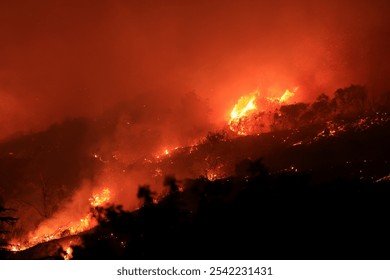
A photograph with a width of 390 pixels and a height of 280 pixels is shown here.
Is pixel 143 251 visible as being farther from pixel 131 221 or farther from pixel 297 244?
pixel 297 244

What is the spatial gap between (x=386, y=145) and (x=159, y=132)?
63.2m

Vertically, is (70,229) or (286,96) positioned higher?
(286,96)

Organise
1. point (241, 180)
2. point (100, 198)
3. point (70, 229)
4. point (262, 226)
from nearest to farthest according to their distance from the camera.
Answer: point (262, 226) → point (241, 180) → point (70, 229) → point (100, 198)

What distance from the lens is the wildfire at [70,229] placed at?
6259 cm

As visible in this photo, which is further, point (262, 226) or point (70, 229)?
point (70, 229)

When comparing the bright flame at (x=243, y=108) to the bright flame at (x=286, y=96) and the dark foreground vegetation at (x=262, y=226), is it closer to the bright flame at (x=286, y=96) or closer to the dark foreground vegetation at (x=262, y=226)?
the bright flame at (x=286, y=96)

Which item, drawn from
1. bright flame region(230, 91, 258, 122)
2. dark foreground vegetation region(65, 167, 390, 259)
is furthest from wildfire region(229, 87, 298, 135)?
dark foreground vegetation region(65, 167, 390, 259)

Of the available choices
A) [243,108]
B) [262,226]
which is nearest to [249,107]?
[243,108]

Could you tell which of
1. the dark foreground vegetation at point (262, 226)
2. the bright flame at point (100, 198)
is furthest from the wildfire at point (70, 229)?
the dark foreground vegetation at point (262, 226)

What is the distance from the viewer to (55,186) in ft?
356

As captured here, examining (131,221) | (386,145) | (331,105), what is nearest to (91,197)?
(331,105)

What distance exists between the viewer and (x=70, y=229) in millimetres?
64188

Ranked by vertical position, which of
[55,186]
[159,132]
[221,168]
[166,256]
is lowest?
[166,256]

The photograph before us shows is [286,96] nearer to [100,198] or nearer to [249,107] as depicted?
[249,107]
